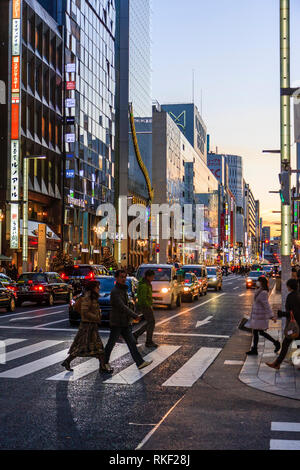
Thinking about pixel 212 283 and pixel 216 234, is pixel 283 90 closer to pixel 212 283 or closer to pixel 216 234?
pixel 212 283

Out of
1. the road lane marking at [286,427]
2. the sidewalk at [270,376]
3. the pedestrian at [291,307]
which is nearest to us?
the road lane marking at [286,427]

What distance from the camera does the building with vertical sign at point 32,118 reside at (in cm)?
4988

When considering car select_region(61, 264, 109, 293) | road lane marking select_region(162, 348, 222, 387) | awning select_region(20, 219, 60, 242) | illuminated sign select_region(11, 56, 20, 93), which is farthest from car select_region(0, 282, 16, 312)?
awning select_region(20, 219, 60, 242)

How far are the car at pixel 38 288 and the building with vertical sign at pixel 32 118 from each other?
13.1 metres

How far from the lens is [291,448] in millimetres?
6578

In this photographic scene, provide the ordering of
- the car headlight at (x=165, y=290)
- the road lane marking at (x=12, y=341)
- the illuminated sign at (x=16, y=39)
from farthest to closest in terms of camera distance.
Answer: the illuminated sign at (x=16, y=39), the car headlight at (x=165, y=290), the road lane marking at (x=12, y=341)

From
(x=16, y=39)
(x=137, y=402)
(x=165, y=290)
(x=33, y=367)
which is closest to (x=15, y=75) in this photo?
(x=16, y=39)

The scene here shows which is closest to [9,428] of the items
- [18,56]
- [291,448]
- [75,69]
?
[291,448]

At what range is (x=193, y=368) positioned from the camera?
12375 mm

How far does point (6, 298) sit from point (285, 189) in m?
15.3

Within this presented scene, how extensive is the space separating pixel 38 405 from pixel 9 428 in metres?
1.35

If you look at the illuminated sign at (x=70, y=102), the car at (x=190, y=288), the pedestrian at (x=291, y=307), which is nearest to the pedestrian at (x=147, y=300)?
the pedestrian at (x=291, y=307)

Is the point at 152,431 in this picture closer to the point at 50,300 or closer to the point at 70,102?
the point at 50,300

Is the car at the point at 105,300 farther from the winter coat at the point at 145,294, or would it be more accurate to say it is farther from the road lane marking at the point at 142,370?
the road lane marking at the point at 142,370
